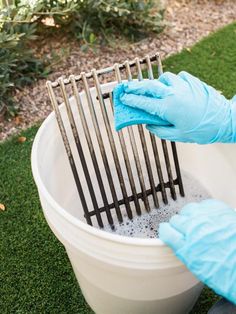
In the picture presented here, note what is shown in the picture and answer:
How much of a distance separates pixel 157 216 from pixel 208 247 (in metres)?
0.50

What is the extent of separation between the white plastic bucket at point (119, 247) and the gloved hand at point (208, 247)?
1.4 inches

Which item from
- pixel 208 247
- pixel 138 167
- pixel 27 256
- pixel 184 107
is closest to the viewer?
pixel 208 247

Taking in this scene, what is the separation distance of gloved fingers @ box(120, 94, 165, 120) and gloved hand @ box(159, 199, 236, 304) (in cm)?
26

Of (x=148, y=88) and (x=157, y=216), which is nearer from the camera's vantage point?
(x=148, y=88)

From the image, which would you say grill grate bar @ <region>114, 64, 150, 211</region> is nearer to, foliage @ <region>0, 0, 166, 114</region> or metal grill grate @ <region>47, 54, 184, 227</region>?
metal grill grate @ <region>47, 54, 184, 227</region>

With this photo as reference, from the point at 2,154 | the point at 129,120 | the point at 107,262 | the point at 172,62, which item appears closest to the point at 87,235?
the point at 107,262

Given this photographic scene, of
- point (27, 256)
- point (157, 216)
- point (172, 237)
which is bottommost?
point (27, 256)

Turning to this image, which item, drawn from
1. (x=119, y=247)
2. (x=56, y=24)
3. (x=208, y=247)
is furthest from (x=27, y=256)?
(x=56, y=24)

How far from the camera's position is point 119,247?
93 cm

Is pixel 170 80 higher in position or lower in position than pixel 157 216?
higher

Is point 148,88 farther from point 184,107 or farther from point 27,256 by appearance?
point 27,256

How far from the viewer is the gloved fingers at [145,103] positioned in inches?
41.4

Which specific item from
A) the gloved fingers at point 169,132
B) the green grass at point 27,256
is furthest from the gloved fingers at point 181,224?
the green grass at point 27,256

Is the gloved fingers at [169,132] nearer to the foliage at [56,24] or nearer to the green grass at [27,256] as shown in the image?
the green grass at [27,256]
